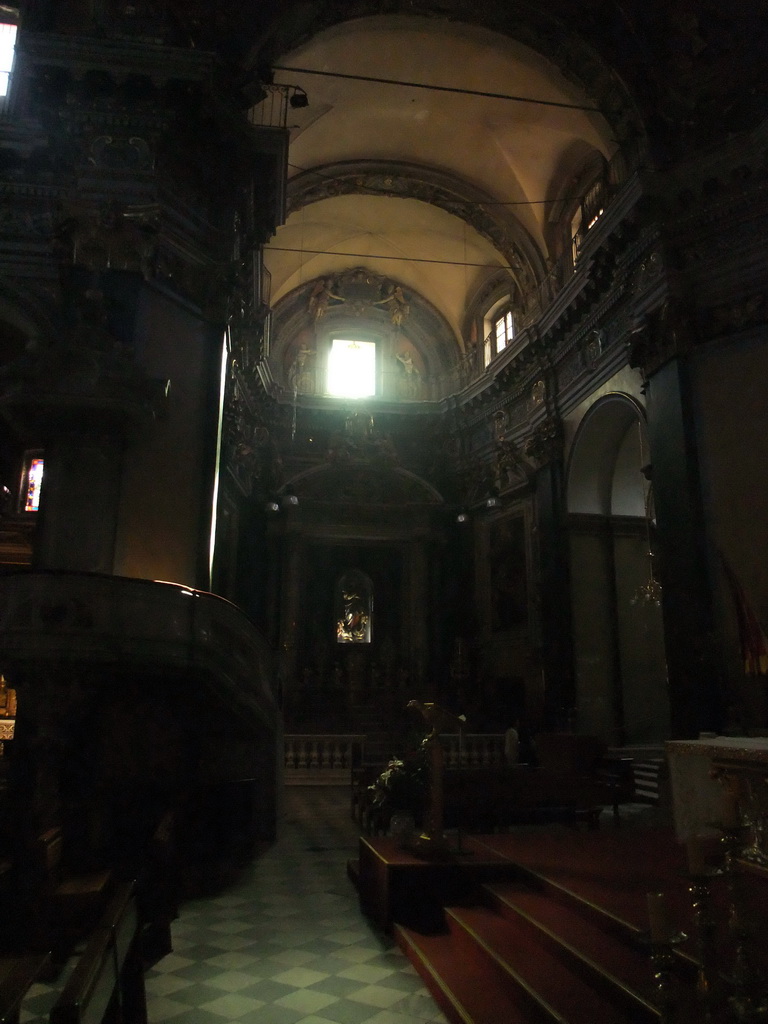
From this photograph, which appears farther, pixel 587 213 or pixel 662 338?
pixel 587 213

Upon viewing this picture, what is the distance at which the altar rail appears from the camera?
1399cm

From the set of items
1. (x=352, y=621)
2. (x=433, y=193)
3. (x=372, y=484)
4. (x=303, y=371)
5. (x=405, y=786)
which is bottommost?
(x=405, y=786)

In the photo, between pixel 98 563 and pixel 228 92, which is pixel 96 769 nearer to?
pixel 98 563

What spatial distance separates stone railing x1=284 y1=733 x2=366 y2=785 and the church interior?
73 millimetres

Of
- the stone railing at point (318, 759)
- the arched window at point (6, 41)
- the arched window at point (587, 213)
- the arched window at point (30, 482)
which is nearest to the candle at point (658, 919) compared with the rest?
the stone railing at point (318, 759)

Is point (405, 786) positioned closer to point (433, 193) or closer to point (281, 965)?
point (281, 965)

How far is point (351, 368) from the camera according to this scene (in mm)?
22062

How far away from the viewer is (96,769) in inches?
310

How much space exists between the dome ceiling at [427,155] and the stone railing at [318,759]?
11.2 m

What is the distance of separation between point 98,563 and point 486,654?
11499 mm

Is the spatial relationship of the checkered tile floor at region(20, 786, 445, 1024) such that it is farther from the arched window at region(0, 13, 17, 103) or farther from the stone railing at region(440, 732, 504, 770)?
the arched window at region(0, 13, 17, 103)

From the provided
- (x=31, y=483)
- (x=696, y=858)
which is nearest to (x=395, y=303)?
(x=31, y=483)

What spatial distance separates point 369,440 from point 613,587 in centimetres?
812

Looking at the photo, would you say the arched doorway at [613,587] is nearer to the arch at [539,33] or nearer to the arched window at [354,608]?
the arch at [539,33]
